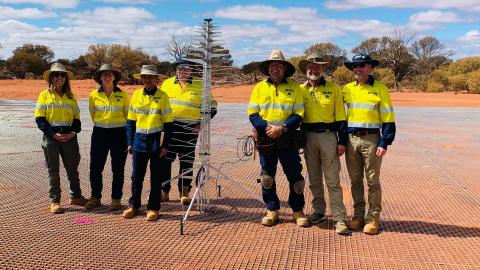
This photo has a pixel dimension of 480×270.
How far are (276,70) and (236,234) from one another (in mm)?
1871


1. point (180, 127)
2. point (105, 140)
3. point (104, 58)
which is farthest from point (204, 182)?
point (104, 58)

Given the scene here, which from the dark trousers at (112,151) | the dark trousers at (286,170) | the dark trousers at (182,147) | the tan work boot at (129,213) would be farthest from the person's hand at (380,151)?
the dark trousers at (112,151)

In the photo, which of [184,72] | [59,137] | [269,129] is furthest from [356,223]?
[59,137]

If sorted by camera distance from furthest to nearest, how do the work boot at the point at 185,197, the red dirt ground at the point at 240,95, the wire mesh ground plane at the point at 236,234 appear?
the red dirt ground at the point at 240,95 < the work boot at the point at 185,197 < the wire mesh ground plane at the point at 236,234

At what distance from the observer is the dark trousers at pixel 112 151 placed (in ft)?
19.8

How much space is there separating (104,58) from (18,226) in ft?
173

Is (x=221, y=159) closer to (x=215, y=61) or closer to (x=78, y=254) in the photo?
(x=215, y=61)

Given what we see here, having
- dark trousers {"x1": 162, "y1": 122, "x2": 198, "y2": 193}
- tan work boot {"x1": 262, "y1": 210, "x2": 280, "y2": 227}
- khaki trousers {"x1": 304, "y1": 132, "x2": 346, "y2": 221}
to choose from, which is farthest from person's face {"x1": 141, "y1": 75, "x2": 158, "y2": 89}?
tan work boot {"x1": 262, "y1": 210, "x2": 280, "y2": 227}

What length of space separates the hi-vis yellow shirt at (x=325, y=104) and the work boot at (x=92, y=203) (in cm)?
296

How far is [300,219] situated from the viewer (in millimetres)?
5414

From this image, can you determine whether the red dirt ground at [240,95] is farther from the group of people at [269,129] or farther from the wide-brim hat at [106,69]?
the group of people at [269,129]

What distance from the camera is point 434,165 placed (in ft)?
30.0

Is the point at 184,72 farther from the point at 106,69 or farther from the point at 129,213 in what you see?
the point at 129,213

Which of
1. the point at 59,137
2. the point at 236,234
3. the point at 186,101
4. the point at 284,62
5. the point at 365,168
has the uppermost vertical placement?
the point at 284,62
